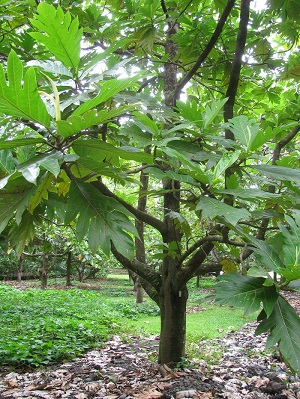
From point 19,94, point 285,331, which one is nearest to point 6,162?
point 19,94

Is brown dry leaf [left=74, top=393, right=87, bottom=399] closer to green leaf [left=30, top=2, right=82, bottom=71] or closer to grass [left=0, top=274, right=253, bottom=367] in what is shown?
grass [left=0, top=274, right=253, bottom=367]

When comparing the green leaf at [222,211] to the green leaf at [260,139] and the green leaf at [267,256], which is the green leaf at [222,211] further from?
the green leaf at [260,139]

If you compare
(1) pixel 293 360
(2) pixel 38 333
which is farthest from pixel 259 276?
(2) pixel 38 333

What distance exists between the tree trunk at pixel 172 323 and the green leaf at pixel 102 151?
70.1 inches

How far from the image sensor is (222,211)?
3.01 feet

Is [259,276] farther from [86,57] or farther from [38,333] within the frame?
[38,333]

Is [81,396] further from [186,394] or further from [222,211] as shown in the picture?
[222,211]

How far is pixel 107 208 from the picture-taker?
3.37 ft

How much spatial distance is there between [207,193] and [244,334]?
5.59 metres

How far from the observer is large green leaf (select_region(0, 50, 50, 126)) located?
0.76 m

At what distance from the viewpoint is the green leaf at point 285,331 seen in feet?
3.00

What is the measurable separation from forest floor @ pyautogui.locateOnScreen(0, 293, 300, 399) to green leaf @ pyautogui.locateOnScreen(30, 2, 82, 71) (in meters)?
2.15

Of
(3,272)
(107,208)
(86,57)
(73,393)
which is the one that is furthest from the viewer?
(3,272)

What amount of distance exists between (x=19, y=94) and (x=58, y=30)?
A: 361mm
